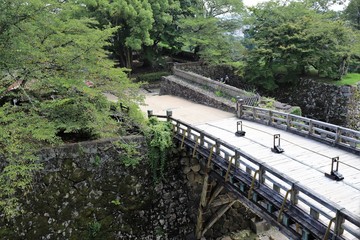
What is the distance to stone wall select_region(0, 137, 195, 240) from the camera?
1083 cm

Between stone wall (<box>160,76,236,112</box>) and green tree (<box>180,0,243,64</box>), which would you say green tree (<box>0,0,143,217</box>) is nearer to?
stone wall (<box>160,76,236,112</box>)

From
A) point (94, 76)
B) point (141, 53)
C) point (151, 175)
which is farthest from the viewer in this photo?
point (141, 53)

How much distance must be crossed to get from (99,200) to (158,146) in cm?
316

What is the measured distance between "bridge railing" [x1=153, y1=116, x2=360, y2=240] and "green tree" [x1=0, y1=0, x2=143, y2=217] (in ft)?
14.8

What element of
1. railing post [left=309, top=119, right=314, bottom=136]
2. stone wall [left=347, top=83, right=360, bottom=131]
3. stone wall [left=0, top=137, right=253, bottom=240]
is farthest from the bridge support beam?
stone wall [left=347, top=83, right=360, bottom=131]

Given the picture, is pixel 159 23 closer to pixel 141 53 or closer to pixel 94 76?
pixel 141 53

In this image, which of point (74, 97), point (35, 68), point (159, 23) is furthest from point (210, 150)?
point (159, 23)

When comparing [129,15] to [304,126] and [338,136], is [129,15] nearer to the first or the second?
[304,126]

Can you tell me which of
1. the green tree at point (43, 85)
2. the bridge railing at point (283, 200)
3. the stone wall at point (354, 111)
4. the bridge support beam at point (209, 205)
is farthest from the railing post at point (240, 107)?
the stone wall at point (354, 111)

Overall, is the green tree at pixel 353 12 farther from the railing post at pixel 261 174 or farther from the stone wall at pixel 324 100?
the railing post at pixel 261 174

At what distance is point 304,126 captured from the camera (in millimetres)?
11891

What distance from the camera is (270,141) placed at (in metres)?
11.7

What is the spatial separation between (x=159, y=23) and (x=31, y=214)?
21.3 meters

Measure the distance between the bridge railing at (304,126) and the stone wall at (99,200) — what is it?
474cm
